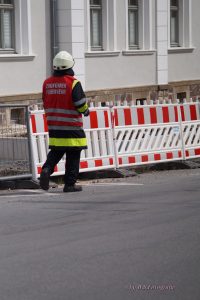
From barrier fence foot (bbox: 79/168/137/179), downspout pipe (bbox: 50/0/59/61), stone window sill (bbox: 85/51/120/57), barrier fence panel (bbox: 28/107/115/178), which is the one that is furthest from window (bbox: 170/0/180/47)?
barrier fence foot (bbox: 79/168/137/179)

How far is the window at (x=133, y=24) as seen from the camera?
86.1 ft

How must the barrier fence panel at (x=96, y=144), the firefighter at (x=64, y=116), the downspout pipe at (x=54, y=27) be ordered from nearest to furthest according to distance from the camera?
the firefighter at (x=64, y=116)
the barrier fence panel at (x=96, y=144)
the downspout pipe at (x=54, y=27)

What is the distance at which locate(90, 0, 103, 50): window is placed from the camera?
24.4 meters

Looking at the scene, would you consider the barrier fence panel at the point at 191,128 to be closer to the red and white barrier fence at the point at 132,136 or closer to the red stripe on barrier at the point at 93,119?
the red and white barrier fence at the point at 132,136

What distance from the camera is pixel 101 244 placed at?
8.39m

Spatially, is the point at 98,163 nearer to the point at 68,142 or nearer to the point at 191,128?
the point at 68,142

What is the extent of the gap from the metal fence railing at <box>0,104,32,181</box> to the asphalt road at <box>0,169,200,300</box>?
763 millimetres

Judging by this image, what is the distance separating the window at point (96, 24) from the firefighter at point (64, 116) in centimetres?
1250

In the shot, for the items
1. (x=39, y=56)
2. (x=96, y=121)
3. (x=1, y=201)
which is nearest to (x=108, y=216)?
(x=1, y=201)

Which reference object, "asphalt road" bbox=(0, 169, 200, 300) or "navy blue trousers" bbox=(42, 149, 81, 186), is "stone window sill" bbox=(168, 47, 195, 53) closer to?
"asphalt road" bbox=(0, 169, 200, 300)

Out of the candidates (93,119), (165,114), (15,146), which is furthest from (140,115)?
(15,146)

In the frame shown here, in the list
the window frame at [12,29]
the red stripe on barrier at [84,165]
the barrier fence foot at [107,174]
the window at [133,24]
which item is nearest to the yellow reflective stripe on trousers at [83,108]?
the red stripe on barrier at [84,165]

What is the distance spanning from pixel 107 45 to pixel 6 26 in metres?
4.21

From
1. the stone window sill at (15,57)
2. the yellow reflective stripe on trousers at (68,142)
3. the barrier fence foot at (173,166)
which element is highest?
the stone window sill at (15,57)
